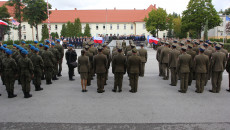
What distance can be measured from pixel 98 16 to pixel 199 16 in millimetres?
36784

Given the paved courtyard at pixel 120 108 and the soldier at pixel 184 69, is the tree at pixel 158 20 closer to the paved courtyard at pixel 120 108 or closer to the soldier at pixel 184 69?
the paved courtyard at pixel 120 108

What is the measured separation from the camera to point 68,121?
5.80m

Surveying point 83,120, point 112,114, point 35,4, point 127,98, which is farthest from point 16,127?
point 35,4

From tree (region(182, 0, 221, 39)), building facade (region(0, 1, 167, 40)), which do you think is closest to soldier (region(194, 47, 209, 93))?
tree (region(182, 0, 221, 39))

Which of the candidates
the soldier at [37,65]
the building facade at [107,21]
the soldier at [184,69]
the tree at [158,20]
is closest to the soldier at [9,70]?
the soldier at [37,65]

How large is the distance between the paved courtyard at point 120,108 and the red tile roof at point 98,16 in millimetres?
66834

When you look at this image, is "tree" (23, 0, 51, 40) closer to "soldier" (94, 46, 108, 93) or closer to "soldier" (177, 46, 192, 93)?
"soldier" (94, 46, 108, 93)

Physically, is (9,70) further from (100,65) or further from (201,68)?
(201,68)

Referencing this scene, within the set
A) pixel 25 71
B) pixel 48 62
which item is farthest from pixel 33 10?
pixel 25 71

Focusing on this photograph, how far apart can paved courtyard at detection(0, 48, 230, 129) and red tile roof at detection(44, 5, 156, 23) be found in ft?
219

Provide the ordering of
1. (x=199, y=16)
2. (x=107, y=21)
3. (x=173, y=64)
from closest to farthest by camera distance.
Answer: (x=173, y=64) < (x=199, y=16) < (x=107, y=21)

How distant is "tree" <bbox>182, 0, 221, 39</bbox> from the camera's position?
51203mm

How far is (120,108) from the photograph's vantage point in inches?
267

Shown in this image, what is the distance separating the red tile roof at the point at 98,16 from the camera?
73.9 metres
